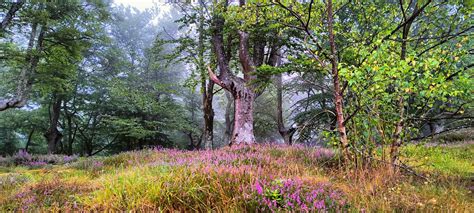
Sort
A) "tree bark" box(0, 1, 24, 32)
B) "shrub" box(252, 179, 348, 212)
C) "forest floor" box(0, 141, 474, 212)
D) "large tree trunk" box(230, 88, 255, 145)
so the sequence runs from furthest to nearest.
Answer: "tree bark" box(0, 1, 24, 32) → "large tree trunk" box(230, 88, 255, 145) → "forest floor" box(0, 141, 474, 212) → "shrub" box(252, 179, 348, 212)

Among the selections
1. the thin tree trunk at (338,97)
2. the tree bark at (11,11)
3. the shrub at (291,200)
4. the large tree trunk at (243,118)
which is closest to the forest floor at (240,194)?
the shrub at (291,200)

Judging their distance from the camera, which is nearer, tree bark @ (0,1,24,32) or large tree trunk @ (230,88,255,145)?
large tree trunk @ (230,88,255,145)

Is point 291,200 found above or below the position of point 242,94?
below

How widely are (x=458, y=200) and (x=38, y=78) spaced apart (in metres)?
13.7

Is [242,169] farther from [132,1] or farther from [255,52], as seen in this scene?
[132,1]

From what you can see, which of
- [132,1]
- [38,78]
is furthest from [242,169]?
[132,1]

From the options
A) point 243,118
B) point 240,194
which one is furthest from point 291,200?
point 243,118

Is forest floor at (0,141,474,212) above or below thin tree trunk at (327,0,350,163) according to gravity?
below

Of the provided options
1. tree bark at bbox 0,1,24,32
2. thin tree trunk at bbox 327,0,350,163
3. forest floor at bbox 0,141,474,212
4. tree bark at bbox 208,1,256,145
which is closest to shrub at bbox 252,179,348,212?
forest floor at bbox 0,141,474,212

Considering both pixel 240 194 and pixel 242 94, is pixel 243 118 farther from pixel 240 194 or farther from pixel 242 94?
pixel 240 194

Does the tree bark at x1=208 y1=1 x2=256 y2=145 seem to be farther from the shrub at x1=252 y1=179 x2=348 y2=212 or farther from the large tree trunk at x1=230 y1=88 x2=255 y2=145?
the shrub at x1=252 y1=179 x2=348 y2=212

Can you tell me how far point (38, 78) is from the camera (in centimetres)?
1075

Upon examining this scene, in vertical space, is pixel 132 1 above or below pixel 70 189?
above

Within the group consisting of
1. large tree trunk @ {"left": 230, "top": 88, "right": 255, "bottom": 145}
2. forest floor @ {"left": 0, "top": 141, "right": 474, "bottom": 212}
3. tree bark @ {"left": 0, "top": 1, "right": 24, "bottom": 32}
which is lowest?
forest floor @ {"left": 0, "top": 141, "right": 474, "bottom": 212}
